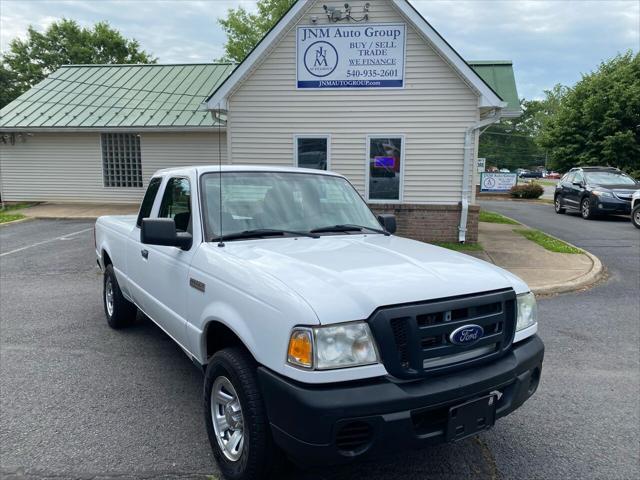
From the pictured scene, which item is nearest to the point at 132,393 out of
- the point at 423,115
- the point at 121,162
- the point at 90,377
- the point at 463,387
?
the point at 90,377

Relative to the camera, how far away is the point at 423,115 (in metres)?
10.9

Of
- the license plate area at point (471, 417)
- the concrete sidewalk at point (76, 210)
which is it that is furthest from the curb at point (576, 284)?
the concrete sidewalk at point (76, 210)

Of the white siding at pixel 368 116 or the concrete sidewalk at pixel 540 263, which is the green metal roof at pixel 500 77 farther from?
the concrete sidewalk at pixel 540 263

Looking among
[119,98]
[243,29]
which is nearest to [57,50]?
[243,29]

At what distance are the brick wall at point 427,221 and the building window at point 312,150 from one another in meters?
1.67

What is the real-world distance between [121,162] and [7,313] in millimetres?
12873

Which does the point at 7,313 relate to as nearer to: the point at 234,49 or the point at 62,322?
the point at 62,322

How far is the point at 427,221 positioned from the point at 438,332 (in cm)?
904

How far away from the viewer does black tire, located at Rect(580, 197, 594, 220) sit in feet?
54.3

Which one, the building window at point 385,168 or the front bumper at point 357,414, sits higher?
the building window at point 385,168

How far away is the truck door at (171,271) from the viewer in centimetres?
333

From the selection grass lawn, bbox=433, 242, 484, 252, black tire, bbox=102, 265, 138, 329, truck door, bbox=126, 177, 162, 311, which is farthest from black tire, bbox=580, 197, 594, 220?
truck door, bbox=126, 177, 162, 311

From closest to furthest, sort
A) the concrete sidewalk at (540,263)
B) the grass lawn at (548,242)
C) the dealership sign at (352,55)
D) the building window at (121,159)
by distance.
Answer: the concrete sidewalk at (540,263) → the grass lawn at (548,242) → the dealership sign at (352,55) → the building window at (121,159)

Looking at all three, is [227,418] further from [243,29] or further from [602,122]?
[243,29]
